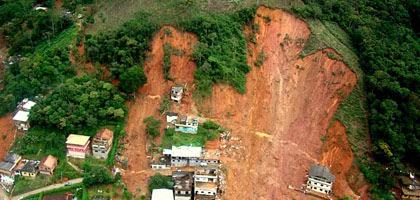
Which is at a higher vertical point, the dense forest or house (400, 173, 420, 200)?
the dense forest

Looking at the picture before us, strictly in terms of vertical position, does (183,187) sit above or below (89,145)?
below

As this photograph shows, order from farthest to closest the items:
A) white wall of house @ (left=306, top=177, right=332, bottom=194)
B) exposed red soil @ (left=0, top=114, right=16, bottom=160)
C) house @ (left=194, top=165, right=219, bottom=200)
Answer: exposed red soil @ (left=0, top=114, right=16, bottom=160), white wall of house @ (left=306, top=177, right=332, bottom=194), house @ (left=194, top=165, right=219, bottom=200)

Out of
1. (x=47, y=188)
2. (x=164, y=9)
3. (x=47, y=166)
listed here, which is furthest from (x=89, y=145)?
(x=164, y=9)

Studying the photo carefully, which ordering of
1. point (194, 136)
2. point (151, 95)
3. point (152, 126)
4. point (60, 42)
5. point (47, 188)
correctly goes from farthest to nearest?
point (60, 42) < point (151, 95) < point (152, 126) < point (194, 136) < point (47, 188)

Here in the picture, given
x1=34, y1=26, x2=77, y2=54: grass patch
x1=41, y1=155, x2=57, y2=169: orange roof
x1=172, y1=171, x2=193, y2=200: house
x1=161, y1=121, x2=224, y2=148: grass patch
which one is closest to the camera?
x1=172, y1=171, x2=193, y2=200: house

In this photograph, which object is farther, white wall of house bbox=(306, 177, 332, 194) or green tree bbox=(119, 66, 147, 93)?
green tree bbox=(119, 66, 147, 93)

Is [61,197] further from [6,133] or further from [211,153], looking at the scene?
[211,153]

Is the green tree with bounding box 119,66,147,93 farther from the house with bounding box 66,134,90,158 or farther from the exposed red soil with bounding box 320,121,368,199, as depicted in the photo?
the exposed red soil with bounding box 320,121,368,199

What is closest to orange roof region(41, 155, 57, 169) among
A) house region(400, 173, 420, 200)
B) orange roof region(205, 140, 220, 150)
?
orange roof region(205, 140, 220, 150)
